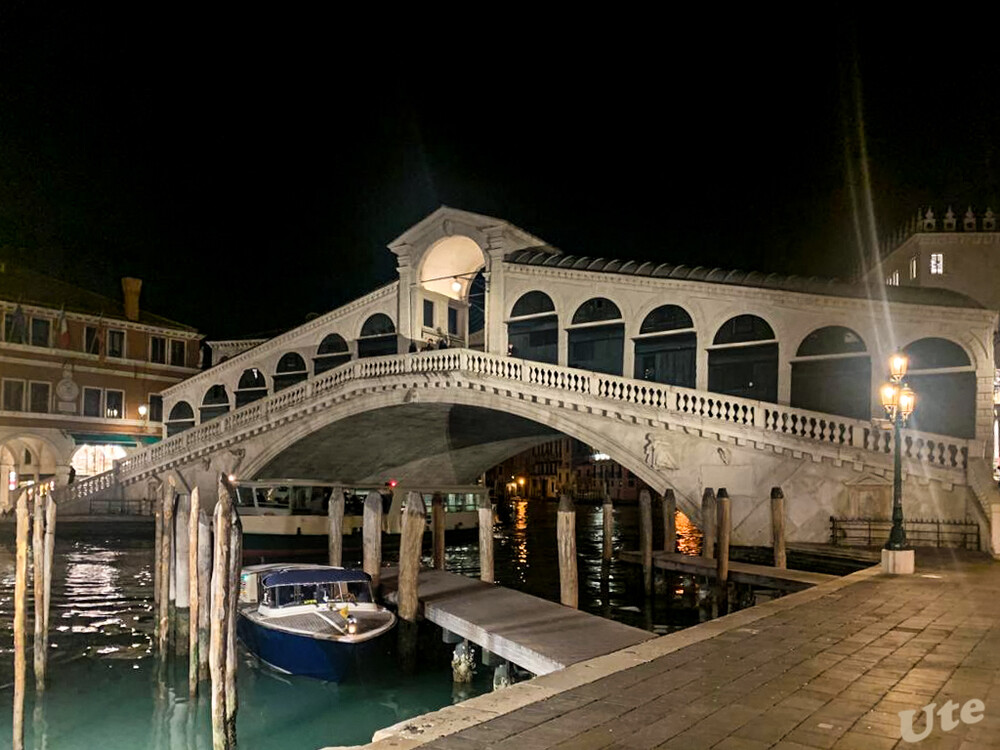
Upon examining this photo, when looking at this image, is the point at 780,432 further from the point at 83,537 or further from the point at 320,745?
the point at 83,537

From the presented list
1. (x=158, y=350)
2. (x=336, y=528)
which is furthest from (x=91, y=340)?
(x=336, y=528)

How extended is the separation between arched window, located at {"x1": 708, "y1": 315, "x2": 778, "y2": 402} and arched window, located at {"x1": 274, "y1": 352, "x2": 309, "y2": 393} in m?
13.6

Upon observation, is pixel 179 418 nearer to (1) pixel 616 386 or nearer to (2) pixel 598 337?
(2) pixel 598 337

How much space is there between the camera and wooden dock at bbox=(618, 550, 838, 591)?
11281 mm

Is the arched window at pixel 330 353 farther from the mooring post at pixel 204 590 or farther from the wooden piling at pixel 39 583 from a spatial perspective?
the mooring post at pixel 204 590

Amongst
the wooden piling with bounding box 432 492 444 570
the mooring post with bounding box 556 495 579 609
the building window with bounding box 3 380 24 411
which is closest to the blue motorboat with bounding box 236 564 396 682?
the mooring post with bounding box 556 495 579 609

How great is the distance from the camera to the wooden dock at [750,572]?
11.3m

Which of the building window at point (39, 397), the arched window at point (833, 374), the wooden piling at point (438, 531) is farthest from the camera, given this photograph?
the building window at point (39, 397)

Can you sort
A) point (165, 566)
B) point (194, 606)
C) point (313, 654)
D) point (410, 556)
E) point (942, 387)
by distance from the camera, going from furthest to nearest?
1. point (942, 387)
2. point (165, 566)
3. point (410, 556)
4. point (194, 606)
5. point (313, 654)

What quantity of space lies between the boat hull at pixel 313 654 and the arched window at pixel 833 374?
1258cm

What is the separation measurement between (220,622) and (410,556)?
3.55 m

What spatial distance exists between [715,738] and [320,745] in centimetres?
523

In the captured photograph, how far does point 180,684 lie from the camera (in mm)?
10047

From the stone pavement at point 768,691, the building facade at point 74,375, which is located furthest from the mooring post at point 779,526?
the building facade at point 74,375
